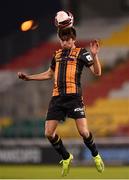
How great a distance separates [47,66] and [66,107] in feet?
40.6

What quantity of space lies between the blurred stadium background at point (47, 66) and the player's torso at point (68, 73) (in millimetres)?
8589

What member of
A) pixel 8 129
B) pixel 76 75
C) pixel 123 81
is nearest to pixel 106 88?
pixel 123 81

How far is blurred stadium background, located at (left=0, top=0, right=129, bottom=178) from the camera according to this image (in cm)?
1980

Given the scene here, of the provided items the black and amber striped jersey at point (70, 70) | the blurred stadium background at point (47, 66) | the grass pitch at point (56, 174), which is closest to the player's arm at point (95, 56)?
the black and amber striped jersey at point (70, 70)

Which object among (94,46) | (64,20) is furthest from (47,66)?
(94,46)

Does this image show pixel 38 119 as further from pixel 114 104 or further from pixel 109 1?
pixel 109 1

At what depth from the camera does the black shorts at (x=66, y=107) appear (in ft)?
32.5

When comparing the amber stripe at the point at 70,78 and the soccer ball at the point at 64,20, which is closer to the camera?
the soccer ball at the point at 64,20

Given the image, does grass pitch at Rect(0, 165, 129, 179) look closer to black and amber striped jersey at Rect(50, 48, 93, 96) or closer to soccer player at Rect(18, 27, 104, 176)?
soccer player at Rect(18, 27, 104, 176)

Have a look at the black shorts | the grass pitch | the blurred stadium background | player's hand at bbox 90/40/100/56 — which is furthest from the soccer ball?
the blurred stadium background

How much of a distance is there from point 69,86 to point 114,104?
40.2 ft

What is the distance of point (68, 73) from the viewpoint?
32.6 feet

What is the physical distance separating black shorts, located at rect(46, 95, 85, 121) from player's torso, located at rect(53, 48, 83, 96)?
83 mm

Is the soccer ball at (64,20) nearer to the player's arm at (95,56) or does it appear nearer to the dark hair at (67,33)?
the dark hair at (67,33)
